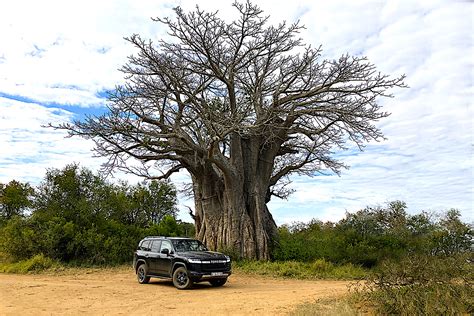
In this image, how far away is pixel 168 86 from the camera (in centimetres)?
2277

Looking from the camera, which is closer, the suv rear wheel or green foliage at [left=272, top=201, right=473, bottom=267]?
the suv rear wheel

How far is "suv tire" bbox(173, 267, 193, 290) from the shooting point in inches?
618

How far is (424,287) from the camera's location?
34.0ft

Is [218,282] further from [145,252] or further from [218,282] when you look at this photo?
[145,252]

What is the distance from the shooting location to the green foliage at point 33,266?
2280 centimetres

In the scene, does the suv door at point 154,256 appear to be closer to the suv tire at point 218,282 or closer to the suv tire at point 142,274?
the suv tire at point 142,274

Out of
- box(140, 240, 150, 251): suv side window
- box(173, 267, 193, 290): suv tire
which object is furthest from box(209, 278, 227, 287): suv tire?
box(140, 240, 150, 251): suv side window

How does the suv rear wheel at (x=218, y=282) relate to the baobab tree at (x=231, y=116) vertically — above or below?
below

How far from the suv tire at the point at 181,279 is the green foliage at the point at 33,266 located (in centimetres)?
972

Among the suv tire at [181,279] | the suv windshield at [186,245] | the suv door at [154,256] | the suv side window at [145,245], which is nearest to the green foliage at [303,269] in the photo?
the suv windshield at [186,245]

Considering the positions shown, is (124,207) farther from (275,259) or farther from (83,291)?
(83,291)

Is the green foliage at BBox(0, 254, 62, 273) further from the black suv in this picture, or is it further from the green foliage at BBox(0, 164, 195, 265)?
the black suv

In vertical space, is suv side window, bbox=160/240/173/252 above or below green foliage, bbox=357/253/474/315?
above

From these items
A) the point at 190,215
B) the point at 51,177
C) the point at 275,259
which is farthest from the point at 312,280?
the point at 51,177
